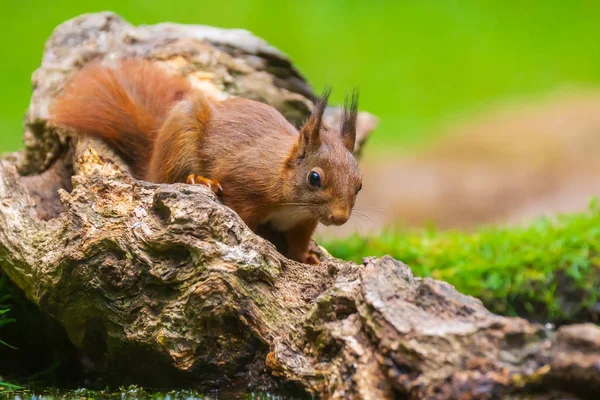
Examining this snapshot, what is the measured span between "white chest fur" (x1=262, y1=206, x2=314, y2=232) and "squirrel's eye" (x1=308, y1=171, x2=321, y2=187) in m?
0.13

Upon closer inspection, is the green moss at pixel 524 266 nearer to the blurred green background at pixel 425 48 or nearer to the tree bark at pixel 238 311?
the tree bark at pixel 238 311

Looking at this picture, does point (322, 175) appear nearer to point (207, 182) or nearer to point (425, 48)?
point (207, 182)

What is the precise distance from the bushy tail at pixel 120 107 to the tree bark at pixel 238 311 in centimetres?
34

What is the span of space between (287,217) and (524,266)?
2006 millimetres

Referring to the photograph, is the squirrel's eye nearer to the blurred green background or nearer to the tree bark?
the tree bark

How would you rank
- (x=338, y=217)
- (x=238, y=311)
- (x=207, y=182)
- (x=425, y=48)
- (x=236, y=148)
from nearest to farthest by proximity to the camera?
(x=238, y=311), (x=338, y=217), (x=207, y=182), (x=236, y=148), (x=425, y=48)

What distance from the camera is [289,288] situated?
2928mm

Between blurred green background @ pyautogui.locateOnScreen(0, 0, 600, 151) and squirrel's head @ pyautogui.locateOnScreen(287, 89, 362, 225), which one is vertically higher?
blurred green background @ pyautogui.locateOnScreen(0, 0, 600, 151)

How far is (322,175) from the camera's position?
3.62 metres

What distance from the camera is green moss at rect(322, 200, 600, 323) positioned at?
4812 mm

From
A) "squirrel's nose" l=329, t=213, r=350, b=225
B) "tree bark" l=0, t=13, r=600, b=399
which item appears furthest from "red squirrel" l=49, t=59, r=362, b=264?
"tree bark" l=0, t=13, r=600, b=399

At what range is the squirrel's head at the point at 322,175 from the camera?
360cm

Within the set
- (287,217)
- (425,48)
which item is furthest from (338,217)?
(425,48)

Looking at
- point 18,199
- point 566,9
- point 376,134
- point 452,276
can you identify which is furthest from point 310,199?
point 566,9
